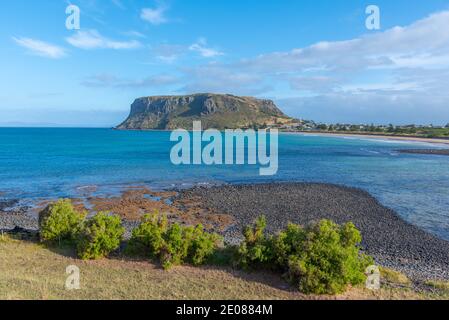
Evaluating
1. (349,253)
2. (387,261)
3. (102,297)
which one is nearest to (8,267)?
(102,297)

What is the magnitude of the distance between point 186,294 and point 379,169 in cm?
5496

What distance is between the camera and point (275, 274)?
13.9 meters

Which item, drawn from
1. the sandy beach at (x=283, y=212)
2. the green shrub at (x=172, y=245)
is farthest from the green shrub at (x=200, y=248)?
the sandy beach at (x=283, y=212)

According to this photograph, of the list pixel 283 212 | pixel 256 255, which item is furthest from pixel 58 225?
pixel 283 212

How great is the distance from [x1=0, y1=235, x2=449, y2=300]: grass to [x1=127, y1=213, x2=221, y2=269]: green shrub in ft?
1.74

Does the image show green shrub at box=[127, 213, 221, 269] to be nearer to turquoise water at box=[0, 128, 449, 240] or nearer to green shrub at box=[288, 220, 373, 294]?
green shrub at box=[288, 220, 373, 294]

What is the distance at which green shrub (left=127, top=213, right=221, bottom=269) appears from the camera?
14.8 metres

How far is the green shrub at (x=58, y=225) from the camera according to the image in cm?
1728

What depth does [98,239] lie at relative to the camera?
15398mm

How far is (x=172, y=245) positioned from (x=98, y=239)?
334 cm

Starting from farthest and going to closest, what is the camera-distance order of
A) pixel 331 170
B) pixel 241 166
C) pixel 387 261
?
pixel 241 166
pixel 331 170
pixel 387 261

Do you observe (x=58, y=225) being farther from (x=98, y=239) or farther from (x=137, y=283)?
(x=137, y=283)

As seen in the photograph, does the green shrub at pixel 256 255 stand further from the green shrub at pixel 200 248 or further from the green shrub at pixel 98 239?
the green shrub at pixel 98 239
